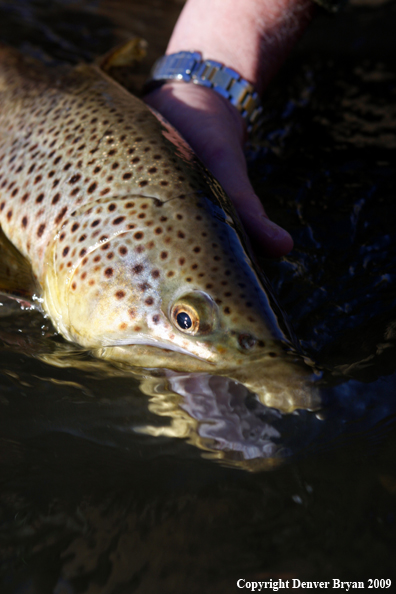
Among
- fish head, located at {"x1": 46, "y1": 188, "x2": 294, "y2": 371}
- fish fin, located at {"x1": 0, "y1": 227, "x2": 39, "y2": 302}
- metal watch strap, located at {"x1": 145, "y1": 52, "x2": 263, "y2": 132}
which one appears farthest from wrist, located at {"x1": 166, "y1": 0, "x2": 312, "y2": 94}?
fish fin, located at {"x1": 0, "y1": 227, "x2": 39, "y2": 302}

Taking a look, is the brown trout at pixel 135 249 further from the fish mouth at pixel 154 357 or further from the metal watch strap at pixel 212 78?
the metal watch strap at pixel 212 78

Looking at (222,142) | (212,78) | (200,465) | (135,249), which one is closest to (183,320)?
(135,249)

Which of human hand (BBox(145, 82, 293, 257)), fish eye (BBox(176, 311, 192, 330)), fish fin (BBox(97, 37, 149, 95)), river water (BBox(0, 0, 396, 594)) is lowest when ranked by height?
river water (BBox(0, 0, 396, 594))

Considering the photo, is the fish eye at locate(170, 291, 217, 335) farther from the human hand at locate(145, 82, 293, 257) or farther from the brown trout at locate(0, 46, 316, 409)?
the human hand at locate(145, 82, 293, 257)

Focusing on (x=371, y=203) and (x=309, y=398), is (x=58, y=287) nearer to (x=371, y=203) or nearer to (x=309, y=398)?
(x=309, y=398)

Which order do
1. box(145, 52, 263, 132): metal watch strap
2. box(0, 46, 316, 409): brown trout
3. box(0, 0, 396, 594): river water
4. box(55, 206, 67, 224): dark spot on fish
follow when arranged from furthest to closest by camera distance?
box(145, 52, 263, 132): metal watch strap, box(55, 206, 67, 224): dark spot on fish, box(0, 46, 316, 409): brown trout, box(0, 0, 396, 594): river water

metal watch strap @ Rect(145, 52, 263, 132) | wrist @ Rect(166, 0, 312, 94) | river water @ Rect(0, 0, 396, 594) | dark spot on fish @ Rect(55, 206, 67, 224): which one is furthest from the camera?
wrist @ Rect(166, 0, 312, 94)

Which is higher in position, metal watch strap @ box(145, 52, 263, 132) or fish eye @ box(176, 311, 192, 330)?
metal watch strap @ box(145, 52, 263, 132)
